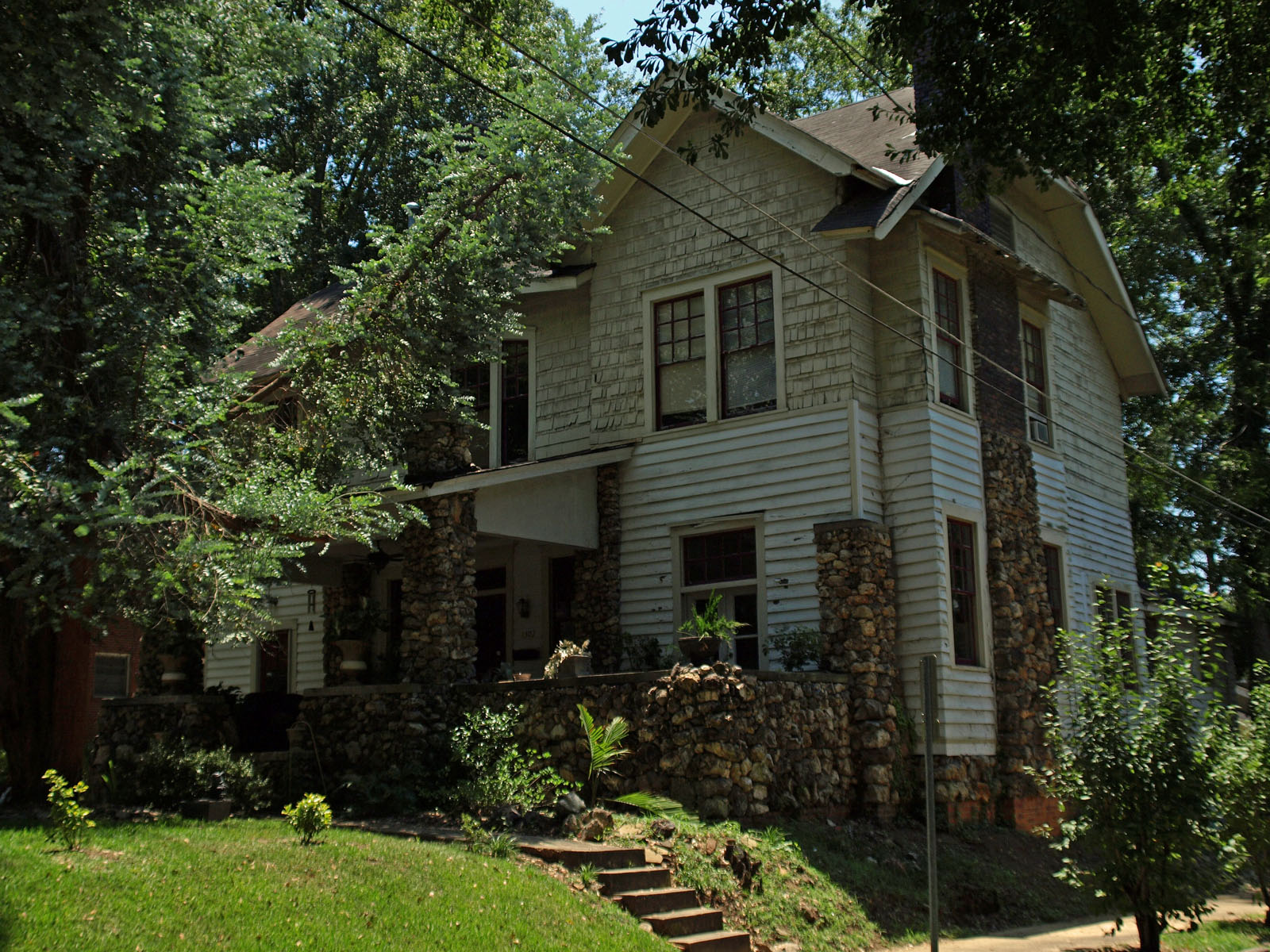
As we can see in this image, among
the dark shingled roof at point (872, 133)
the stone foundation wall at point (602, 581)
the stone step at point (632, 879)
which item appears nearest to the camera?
the stone step at point (632, 879)

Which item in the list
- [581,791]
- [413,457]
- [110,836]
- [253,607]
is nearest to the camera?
[110,836]

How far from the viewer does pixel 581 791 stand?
1193 centimetres

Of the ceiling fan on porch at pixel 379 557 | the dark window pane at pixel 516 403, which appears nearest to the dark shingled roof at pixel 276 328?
the dark window pane at pixel 516 403

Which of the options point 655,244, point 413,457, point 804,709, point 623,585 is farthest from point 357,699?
point 655,244

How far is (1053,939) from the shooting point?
10.7 metres

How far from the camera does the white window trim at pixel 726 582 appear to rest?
14945 millimetres

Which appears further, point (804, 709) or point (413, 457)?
point (413, 457)

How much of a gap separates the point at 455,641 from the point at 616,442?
4.27m

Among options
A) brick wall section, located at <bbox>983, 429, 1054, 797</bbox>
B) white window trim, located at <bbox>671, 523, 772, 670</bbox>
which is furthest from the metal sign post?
brick wall section, located at <bbox>983, 429, 1054, 797</bbox>

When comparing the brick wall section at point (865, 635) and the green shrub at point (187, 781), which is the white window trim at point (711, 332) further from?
the green shrub at point (187, 781)

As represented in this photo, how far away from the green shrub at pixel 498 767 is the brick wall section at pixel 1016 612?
6413mm

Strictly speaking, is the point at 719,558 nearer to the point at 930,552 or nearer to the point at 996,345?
the point at 930,552

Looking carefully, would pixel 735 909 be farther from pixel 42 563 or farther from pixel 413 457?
pixel 413 457

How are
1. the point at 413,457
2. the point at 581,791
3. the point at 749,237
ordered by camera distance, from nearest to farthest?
the point at 581,791, the point at 413,457, the point at 749,237
